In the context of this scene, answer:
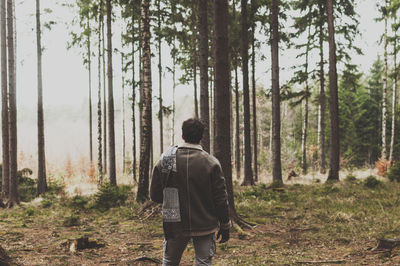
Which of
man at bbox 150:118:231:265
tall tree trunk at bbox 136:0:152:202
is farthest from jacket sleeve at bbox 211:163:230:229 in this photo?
tall tree trunk at bbox 136:0:152:202

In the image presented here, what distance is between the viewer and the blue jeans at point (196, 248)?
3228 mm

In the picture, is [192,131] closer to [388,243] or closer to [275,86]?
[388,243]

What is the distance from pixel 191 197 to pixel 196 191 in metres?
0.08

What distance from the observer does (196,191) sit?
3.23 meters

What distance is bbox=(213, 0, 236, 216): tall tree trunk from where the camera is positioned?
715 centimetres

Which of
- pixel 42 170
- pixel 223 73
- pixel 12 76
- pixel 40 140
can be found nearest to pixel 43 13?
pixel 12 76

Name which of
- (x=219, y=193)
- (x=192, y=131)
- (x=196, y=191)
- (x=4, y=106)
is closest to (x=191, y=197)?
(x=196, y=191)

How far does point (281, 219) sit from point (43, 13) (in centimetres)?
1376

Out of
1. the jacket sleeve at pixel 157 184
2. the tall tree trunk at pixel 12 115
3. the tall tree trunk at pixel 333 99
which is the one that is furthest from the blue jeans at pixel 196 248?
the tall tree trunk at pixel 333 99

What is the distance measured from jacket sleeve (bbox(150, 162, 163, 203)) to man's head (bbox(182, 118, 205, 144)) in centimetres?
42

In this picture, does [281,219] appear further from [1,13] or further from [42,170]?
[1,13]

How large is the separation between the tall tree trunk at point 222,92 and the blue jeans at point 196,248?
3.91m

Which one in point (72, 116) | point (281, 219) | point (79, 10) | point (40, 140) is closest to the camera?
point (281, 219)

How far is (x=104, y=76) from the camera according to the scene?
19125 mm
